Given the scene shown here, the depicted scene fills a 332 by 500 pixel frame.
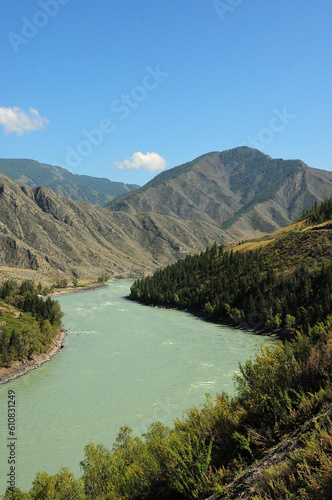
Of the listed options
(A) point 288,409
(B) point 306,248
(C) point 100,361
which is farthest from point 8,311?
(B) point 306,248

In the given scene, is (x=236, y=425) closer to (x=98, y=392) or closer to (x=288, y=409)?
(x=288, y=409)

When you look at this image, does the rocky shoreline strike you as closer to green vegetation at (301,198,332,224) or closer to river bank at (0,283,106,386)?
river bank at (0,283,106,386)

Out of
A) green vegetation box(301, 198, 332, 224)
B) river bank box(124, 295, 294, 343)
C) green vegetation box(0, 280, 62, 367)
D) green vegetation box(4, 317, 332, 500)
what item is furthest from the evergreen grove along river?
green vegetation box(301, 198, 332, 224)

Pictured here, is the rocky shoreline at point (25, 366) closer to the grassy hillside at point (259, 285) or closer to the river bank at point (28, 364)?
the river bank at point (28, 364)

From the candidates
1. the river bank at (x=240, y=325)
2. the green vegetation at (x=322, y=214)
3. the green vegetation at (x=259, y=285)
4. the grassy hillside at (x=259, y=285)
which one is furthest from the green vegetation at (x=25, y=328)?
the green vegetation at (x=322, y=214)

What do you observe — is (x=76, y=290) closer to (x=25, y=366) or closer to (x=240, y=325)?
(x=240, y=325)

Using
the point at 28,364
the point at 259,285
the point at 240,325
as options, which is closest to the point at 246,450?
the point at 28,364
